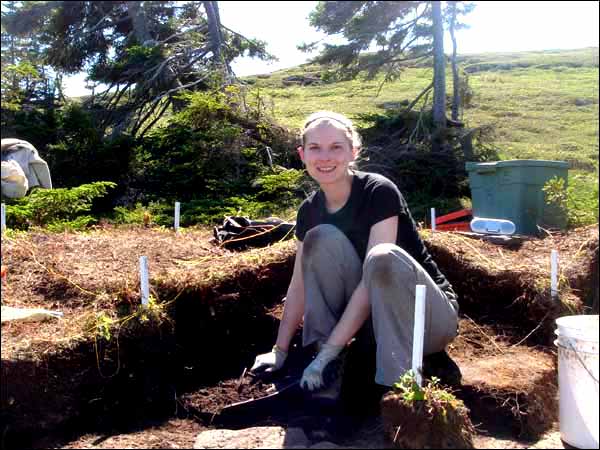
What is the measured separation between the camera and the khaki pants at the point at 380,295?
2.32 meters

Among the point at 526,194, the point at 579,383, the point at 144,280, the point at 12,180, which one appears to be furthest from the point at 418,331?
the point at 526,194

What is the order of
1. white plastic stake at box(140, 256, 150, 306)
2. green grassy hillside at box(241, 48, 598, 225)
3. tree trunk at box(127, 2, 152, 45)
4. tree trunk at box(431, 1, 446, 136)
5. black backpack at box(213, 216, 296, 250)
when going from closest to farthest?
1. white plastic stake at box(140, 256, 150, 306)
2. black backpack at box(213, 216, 296, 250)
3. tree trunk at box(431, 1, 446, 136)
4. green grassy hillside at box(241, 48, 598, 225)
5. tree trunk at box(127, 2, 152, 45)

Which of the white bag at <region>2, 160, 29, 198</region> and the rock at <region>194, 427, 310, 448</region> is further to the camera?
the white bag at <region>2, 160, 29, 198</region>

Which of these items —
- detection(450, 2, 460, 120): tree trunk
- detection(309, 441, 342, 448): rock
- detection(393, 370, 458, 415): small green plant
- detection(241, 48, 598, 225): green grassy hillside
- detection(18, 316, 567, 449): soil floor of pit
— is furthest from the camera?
detection(241, 48, 598, 225): green grassy hillside

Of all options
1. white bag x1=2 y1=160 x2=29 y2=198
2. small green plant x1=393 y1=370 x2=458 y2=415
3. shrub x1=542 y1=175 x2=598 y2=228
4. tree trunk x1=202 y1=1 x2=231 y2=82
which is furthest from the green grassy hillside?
white bag x1=2 y1=160 x2=29 y2=198

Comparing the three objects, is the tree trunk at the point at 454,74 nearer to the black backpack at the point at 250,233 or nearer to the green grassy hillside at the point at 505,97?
the green grassy hillside at the point at 505,97

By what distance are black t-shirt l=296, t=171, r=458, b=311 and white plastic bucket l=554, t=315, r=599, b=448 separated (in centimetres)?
61

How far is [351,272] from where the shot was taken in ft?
8.55

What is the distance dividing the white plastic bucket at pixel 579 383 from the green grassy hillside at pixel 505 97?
8.07m

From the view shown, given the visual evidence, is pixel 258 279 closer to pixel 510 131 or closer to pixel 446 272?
pixel 446 272

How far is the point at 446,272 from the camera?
380 cm

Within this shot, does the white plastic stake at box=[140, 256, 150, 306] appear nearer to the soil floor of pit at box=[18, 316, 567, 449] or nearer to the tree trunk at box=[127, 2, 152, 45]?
the soil floor of pit at box=[18, 316, 567, 449]

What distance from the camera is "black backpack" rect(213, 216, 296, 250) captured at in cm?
464

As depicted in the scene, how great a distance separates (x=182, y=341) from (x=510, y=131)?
472 inches
